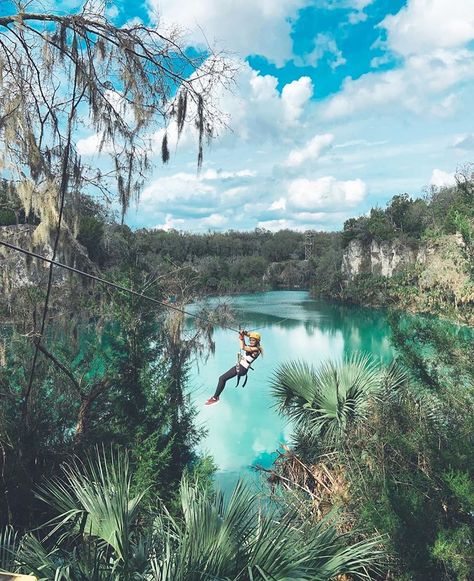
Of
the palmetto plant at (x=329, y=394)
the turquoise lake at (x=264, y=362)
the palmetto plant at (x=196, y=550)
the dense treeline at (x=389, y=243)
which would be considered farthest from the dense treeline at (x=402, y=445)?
the dense treeline at (x=389, y=243)

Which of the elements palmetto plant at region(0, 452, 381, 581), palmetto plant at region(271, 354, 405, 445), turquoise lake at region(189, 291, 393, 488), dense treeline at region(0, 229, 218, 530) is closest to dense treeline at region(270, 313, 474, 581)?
palmetto plant at region(271, 354, 405, 445)

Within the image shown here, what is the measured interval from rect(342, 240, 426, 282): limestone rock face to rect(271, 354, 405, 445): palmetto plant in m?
39.3

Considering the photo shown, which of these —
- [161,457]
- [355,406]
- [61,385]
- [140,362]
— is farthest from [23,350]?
[355,406]

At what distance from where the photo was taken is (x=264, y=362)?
71.7ft

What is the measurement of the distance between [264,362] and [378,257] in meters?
33.2

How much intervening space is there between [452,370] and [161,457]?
19.2ft

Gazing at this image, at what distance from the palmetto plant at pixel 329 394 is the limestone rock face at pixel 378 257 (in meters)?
39.3

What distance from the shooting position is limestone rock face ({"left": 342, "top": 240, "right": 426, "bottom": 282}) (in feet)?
159

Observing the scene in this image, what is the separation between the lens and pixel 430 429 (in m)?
6.25

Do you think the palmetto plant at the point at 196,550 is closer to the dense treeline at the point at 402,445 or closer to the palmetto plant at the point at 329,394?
the dense treeline at the point at 402,445

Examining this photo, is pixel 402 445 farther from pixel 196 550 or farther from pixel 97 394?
pixel 97 394

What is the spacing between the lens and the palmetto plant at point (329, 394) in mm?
8250

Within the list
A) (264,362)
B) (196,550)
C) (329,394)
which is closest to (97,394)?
(329,394)

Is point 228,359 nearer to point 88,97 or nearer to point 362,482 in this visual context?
point 362,482
